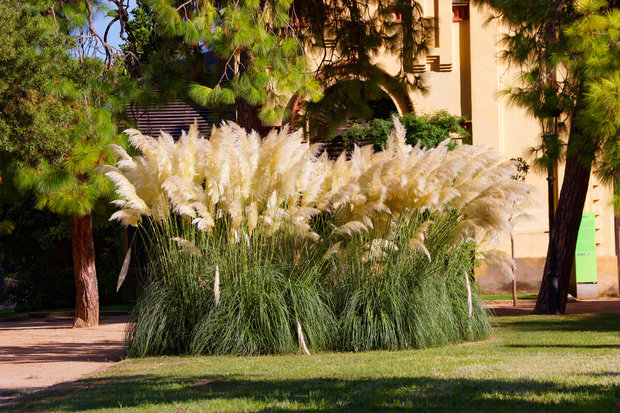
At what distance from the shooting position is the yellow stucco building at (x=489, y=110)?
21.1 metres

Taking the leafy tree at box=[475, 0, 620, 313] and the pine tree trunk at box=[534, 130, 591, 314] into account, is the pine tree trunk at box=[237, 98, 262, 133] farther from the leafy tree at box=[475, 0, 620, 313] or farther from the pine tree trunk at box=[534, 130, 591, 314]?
the pine tree trunk at box=[534, 130, 591, 314]

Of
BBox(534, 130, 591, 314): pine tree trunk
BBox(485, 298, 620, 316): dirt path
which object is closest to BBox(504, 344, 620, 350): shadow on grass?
BBox(534, 130, 591, 314): pine tree trunk

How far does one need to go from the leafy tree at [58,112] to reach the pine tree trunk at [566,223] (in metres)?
8.25

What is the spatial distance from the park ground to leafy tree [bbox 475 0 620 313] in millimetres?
3136

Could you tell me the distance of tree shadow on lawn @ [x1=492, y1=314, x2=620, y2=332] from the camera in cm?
1139

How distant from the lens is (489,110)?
21156mm

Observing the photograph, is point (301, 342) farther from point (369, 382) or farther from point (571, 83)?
point (571, 83)

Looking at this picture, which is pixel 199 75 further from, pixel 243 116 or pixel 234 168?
pixel 234 168

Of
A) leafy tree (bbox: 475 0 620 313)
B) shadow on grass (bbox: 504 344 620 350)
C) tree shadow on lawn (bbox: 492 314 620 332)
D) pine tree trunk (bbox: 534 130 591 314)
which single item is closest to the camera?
shadow on grass (bbox: 504 344 620 350)

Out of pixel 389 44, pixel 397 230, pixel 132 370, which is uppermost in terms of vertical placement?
pixel 389 44

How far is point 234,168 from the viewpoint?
9570mm

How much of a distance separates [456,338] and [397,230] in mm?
1497

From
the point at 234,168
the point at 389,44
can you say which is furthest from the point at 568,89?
the point at 234,168

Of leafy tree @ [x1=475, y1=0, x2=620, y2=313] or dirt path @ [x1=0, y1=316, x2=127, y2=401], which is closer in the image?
dirt path @ [x1=0, y1=316, x2=127, y2=401]
